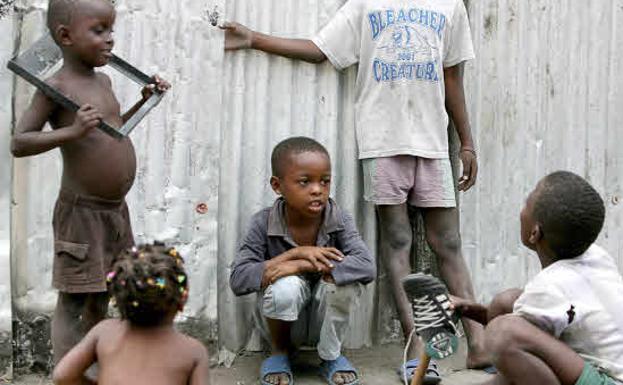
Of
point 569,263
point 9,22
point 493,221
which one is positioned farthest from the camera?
point 493,221

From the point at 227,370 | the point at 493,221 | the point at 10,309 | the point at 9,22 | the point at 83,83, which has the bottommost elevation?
the point at 227,370

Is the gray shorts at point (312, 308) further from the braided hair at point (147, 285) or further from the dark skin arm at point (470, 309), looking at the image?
the braided hair at point (147, 285)

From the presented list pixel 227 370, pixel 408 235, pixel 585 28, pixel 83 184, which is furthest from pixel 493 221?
pixel 83 184

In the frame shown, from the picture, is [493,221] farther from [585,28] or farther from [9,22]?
[9,22]

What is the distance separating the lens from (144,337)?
114 inches

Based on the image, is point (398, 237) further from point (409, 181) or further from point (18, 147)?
point (18, 147)

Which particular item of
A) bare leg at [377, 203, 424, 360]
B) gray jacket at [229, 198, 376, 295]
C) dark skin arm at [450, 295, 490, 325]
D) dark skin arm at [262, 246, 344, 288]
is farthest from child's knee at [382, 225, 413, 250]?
dark skin arm at [450, 295, 490, 325]

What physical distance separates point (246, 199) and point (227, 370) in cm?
73

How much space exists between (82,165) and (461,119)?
188 centimetres

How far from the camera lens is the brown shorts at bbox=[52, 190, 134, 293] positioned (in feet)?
11.6

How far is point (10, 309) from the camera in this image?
4.03m

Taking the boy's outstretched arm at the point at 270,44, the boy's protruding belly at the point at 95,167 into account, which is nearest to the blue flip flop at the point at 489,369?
the boy's outstretched arm at the point at 270,44

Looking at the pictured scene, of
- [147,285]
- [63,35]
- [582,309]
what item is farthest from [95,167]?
[582,309]

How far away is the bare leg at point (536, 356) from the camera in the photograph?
3191 mm
